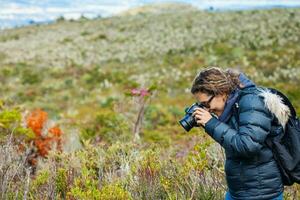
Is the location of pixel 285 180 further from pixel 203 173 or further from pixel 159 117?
pixel 159 117

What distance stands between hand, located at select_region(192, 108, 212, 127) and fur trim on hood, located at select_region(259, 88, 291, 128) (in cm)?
37

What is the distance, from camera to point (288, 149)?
3.29m

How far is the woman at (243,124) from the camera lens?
3.17 m

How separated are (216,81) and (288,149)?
2.06 ft

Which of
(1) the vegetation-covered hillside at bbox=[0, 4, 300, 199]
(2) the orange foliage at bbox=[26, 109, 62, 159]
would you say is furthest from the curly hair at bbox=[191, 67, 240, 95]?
(2) the orange foliage at bbox=[26, 109, 62, 159]

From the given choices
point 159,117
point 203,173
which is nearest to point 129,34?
point 159,117

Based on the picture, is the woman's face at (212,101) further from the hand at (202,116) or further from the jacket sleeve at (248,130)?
the jacket sleeve at (248,130)

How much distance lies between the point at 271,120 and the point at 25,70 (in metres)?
26.3

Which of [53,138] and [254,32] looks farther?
[254,32]

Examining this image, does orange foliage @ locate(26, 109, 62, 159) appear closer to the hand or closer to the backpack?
the hand

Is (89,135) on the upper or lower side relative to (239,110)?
lower

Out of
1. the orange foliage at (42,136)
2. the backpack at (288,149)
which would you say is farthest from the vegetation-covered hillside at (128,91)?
the backpack at (288,149)

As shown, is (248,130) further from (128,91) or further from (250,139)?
(128,91)

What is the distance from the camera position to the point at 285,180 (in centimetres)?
333
